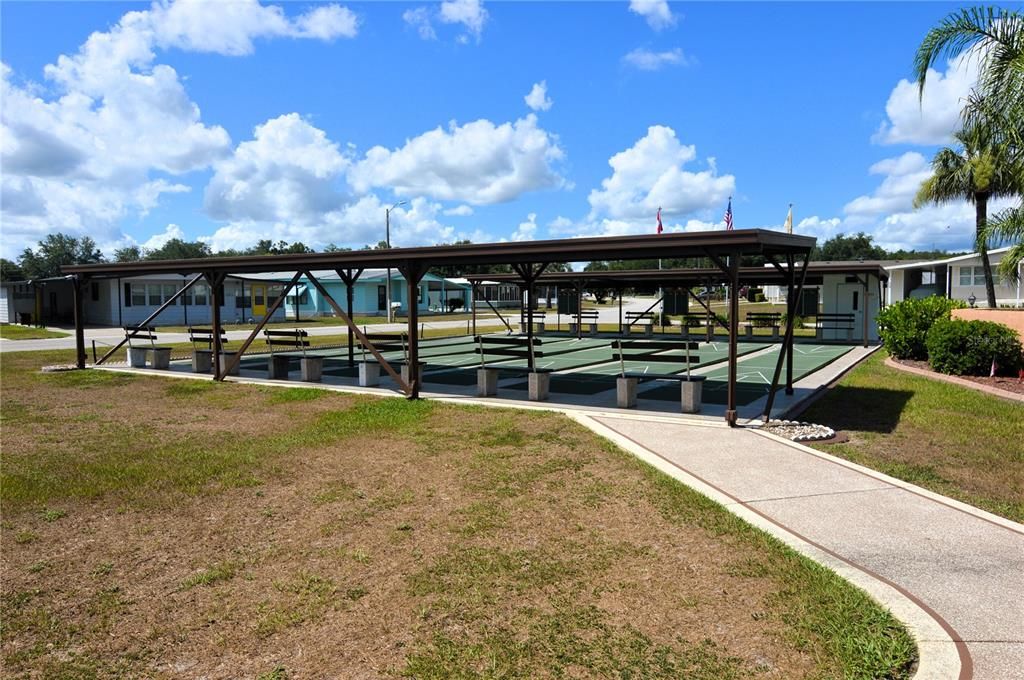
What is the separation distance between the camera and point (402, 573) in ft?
16.1

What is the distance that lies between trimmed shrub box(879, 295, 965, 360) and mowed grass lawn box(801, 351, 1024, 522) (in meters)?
3.89

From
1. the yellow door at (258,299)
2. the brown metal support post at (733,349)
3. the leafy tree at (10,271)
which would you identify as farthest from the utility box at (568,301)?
the leafy tree at (10,271)

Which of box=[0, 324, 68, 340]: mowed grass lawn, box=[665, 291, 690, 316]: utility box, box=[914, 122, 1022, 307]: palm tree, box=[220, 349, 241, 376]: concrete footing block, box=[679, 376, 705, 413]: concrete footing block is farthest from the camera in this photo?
box=[665, 291, 690, 316]: utility box

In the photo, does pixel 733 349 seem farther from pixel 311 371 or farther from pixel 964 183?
pixel 964 183

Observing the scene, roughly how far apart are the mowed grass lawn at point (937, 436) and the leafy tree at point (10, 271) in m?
109

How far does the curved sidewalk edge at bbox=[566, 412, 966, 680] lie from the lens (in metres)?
3.55

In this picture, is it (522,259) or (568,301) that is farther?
(568,301)

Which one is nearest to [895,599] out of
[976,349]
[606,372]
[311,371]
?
[976,349]

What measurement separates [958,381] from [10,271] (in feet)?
387

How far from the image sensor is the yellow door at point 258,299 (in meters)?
46.1

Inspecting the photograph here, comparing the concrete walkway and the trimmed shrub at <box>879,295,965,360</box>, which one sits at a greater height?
the trimmed shrub at <box>879,295,965,360</box>

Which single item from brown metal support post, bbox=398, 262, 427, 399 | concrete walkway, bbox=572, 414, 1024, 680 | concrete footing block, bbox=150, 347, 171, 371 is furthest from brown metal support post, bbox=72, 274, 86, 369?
concrete walkway, bbox=572, 414, 1024, 680

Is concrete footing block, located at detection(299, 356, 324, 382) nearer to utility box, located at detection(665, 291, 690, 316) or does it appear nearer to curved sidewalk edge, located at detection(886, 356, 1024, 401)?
curved sidewalk edge, located at detection(886, 356, 1024, 401)

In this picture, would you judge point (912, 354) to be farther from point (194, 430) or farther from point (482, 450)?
point (194, 430)
